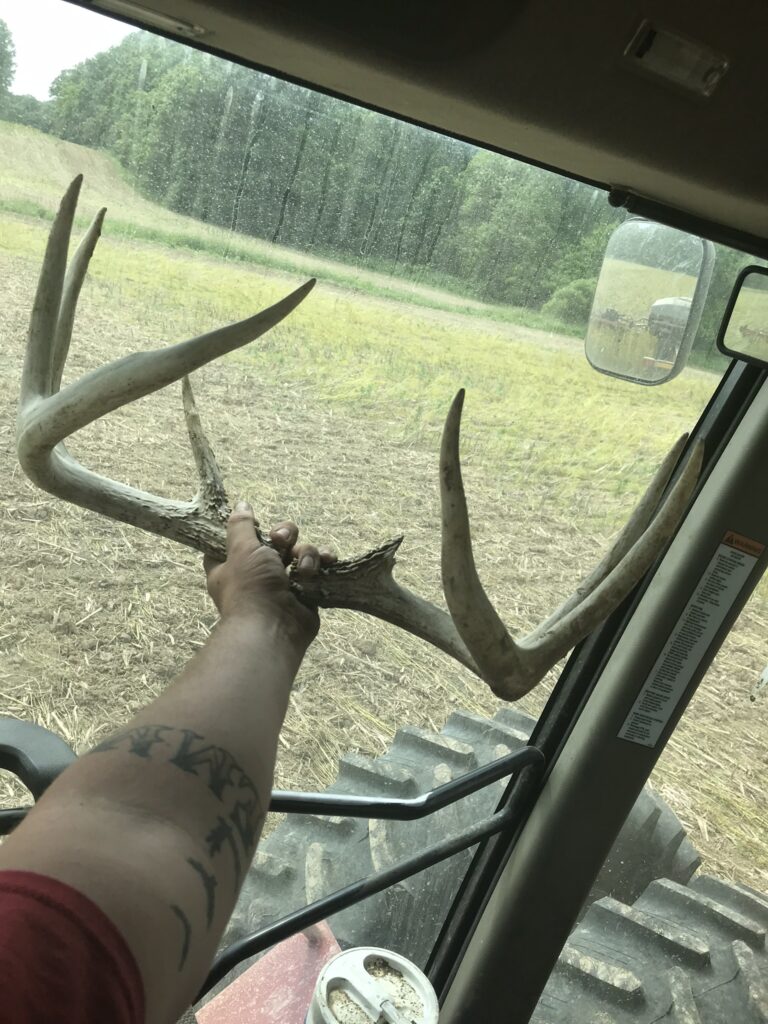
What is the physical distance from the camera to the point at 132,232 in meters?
1.34

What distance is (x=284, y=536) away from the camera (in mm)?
1344

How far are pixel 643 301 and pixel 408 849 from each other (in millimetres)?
1397

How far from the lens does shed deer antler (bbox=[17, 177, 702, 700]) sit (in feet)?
3.74

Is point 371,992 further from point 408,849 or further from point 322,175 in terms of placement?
point 322,175

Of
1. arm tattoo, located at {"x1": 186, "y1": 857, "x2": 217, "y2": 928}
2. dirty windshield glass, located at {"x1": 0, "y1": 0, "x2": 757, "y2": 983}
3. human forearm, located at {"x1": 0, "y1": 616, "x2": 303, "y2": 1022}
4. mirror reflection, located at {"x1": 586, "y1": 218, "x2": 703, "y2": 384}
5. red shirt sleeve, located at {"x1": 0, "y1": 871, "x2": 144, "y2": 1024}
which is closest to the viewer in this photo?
red shirt sleeve, located at {"x1": 0, "y1": 871, "x2": 144, "y2": 1024}

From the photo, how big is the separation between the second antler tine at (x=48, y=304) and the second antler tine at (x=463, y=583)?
543 mm

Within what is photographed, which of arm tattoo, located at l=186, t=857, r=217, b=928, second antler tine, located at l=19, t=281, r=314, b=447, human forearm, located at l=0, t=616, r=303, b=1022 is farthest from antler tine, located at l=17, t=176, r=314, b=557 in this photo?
arm tattoo, located at l=186, t=857, r=217, b=928

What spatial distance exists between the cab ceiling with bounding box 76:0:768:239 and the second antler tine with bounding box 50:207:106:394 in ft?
0.92

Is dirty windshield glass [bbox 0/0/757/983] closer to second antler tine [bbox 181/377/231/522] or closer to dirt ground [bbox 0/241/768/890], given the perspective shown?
dirt ground [bbox 0/241/768/890]

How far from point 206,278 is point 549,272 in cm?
66

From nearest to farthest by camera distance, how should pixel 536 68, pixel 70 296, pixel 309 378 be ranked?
1. pixel 536 68
2. pixel 70 296
3. pixel 309 378

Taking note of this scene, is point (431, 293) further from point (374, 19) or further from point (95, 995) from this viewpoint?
point (95, 995)

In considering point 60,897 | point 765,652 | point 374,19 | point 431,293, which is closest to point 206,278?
point 431,293

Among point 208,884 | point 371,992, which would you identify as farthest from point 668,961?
point 208,884
